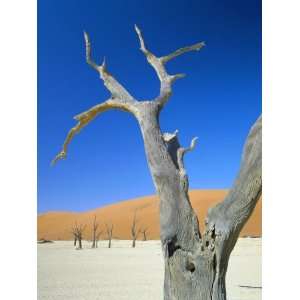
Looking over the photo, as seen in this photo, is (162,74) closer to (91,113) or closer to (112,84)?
(112,84)

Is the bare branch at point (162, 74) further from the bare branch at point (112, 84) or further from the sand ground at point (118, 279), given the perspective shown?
the sand ground at point (118, 279)

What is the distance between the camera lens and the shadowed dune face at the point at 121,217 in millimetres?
40906

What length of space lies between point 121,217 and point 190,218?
42460 millimetres

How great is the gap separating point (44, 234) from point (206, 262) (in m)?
42.0

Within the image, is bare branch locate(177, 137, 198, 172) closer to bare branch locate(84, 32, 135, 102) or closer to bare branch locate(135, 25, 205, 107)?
bare branch locate(135, 25, 205, 107)

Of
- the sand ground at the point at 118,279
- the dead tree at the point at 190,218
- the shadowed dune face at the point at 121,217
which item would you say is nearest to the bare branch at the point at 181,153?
the dead tree at the point at 190,218

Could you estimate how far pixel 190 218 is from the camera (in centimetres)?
344

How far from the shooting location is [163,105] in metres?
3.88

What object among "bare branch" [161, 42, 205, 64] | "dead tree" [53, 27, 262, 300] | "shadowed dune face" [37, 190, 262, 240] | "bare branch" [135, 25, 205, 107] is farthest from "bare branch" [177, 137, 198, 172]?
"shadowed dune face" [37, 190, 262, 240]

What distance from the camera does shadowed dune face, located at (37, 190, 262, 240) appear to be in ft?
134

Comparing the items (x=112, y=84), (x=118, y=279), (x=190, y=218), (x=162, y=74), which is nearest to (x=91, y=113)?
(x=112, y=84)

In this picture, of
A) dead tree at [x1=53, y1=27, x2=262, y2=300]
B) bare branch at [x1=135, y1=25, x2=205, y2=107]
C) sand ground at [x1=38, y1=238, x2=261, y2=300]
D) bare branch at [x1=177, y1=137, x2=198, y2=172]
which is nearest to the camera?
dead tree at [x1=53, y1=27, x2=262, y2=300]

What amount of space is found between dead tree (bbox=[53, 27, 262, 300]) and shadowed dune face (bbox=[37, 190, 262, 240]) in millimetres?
33846
